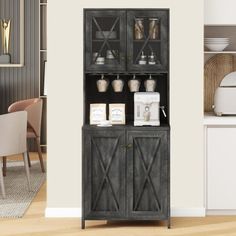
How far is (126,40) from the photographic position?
16.7ft

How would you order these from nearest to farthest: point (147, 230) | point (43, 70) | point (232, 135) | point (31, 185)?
point (147, 230), point (232, 135), point (31, 185), point (43, 70)

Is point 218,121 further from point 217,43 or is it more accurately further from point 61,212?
point 61,212

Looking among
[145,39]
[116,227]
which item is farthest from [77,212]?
[145,39]

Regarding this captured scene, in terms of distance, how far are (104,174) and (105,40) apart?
101cm

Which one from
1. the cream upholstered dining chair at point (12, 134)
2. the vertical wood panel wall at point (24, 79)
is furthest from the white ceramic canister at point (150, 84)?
the vertical wood panel wall at point (24, 79)

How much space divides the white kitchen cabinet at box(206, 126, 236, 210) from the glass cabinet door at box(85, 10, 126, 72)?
0.92 metres

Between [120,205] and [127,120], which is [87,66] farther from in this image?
[120,205]

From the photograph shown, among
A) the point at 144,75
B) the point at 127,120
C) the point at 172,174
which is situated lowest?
the point at 172,174

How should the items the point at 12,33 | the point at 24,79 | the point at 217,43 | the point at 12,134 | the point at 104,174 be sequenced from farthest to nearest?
the point at 24,79, the point at 12,33, the point at 12,134, the point at 217,43, the point at 104,174

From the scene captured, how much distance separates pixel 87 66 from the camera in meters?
5.12

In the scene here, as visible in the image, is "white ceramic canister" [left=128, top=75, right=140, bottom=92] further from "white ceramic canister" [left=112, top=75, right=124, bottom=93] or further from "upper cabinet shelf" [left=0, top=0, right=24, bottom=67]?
"upper cabinet shelf" [left=0, top=0, right=24, bottom=67]

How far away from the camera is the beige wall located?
5.17 m

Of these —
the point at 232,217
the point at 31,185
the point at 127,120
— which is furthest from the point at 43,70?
the point at 232,217

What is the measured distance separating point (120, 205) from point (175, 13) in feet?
5.03
